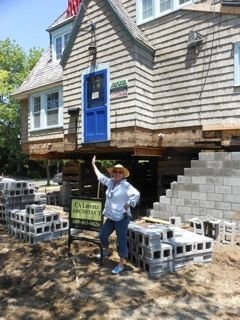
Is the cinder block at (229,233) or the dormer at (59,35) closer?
the cinder block at (229,233)

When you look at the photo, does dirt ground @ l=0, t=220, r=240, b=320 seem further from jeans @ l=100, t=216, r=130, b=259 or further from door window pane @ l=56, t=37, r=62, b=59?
door window pane @ l=56, t=37, r=62, b=59

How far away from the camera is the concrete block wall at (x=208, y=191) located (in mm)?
8969

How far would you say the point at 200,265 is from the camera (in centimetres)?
645

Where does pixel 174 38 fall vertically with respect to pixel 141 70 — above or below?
above

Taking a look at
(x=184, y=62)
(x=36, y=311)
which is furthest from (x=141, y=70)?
(x=36, y=311)

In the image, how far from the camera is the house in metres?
10.8

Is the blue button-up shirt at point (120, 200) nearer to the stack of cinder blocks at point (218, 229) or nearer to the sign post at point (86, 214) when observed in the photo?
the sign post at point (86, 214)

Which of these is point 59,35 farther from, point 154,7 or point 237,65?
point 237,65

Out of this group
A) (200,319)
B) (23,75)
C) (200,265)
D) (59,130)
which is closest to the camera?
(200,319)

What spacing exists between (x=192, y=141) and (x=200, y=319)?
7.42 metres

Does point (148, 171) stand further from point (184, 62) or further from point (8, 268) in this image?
point (8, 268)

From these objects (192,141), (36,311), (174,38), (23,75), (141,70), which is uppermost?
(23,75)

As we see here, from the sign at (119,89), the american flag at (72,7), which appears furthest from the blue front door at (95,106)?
the american flag at (72,7)

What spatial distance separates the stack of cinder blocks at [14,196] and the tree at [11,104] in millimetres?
25705
